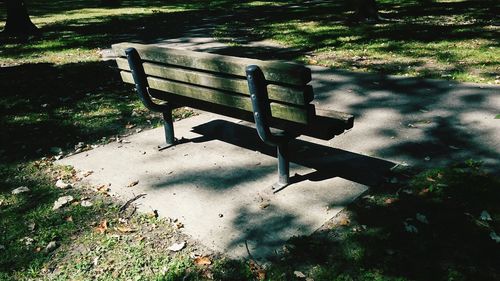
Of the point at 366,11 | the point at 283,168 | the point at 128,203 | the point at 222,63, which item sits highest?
the point at 222,63

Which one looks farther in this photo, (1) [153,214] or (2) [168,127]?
(2) [168,127]

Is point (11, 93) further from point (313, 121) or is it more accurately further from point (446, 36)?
point (446, 36)

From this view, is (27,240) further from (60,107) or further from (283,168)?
(60,107)

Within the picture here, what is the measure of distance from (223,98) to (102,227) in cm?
139

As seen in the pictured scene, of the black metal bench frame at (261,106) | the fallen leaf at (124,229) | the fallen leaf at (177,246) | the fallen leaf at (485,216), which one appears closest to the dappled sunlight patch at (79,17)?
the black metal bench frame at (261,106)

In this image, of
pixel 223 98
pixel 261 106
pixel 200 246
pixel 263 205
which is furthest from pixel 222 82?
pixel 200 246

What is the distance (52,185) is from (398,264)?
312cm

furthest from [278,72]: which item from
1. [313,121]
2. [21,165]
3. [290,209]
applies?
[21,165]

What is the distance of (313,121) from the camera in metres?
3.30

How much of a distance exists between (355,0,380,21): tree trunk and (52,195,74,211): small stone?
31.8ft

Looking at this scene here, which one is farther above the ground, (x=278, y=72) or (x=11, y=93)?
(x=278, y=72)

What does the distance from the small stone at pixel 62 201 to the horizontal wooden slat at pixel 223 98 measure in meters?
1.29

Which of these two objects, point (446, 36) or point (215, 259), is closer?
point (215, 259)

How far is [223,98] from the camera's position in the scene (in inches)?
150
